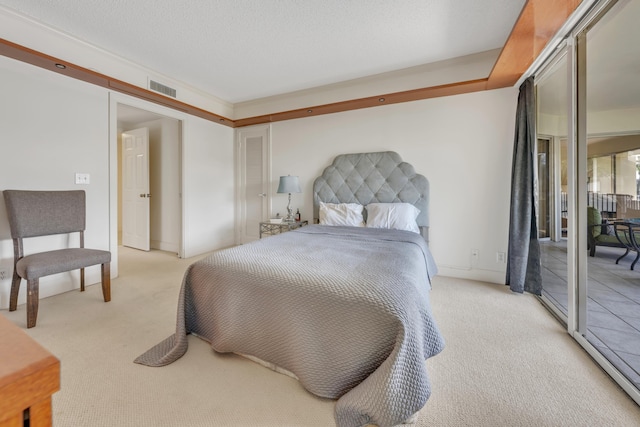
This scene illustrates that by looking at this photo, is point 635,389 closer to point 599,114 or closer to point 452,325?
point 452,325

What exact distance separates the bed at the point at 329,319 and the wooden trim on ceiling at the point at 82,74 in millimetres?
2598

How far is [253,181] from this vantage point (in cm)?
478

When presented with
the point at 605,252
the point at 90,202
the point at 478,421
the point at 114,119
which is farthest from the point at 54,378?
the point at 114,119

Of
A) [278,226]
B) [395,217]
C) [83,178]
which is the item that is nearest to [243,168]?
[278,226]

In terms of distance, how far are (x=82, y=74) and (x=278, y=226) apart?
2.81m

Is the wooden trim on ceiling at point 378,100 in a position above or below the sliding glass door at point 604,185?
above

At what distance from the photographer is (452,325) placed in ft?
7.13

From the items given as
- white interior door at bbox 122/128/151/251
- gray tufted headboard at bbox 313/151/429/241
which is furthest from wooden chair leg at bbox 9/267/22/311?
gray tufted headboard at bbox 313/151/429/241

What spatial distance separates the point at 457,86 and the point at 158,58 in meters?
3.58

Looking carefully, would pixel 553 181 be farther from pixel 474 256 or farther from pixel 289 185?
pixel 289 185

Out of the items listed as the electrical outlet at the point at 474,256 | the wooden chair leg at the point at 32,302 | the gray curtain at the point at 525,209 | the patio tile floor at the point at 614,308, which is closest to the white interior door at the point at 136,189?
the wooden chair leg at the point at 32,302

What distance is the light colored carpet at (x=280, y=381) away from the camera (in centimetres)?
130

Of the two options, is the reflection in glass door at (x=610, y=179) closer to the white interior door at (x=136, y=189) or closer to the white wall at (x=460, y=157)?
the white wall at (x=460, y=157)

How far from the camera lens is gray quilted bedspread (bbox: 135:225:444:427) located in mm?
1201
